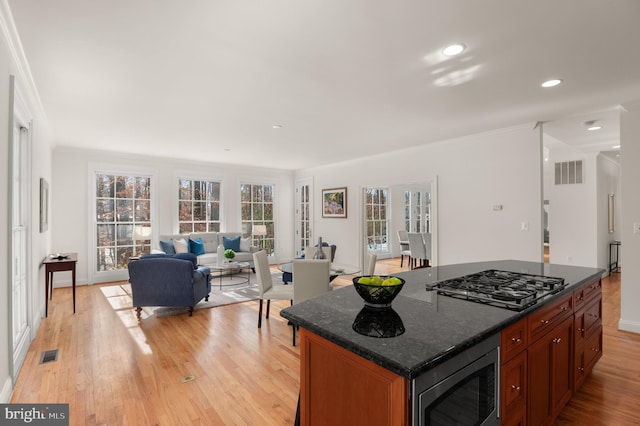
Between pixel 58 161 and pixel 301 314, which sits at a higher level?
pixel 58 161

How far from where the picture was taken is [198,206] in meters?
7.46

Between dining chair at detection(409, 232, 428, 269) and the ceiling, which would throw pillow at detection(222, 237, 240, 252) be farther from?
dining chair at detection(409, 232, 428, 269)

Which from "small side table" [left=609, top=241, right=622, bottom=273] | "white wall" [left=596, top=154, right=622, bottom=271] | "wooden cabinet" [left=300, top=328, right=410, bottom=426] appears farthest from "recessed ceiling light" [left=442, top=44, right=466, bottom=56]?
"small side table" [left=609, top=241, right=622, bottom=273]

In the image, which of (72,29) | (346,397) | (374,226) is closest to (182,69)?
(72,29)

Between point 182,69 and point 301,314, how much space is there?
7.71 feet

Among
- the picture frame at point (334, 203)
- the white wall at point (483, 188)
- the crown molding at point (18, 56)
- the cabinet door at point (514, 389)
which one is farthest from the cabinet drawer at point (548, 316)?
the picture frame at point (334, 203)

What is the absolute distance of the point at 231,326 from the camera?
151 inches

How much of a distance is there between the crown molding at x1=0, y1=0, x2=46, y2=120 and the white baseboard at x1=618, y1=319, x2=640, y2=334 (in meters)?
6.18

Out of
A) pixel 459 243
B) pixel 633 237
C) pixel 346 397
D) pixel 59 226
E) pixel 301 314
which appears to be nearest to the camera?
pixel 346 397

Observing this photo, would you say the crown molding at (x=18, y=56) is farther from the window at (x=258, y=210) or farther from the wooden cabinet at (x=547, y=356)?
the window at (x=258, y=210)

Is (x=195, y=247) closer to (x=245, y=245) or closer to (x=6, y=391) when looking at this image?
(x=245, y=245)

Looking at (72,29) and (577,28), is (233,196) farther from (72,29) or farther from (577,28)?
(577,28)

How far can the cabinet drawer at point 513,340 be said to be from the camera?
57.7 inches

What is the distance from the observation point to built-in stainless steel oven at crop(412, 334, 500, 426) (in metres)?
1.09
